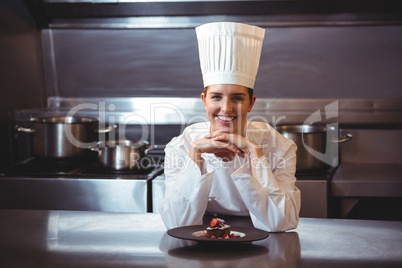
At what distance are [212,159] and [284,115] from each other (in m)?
1.35

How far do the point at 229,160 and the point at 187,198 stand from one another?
0.36 meters

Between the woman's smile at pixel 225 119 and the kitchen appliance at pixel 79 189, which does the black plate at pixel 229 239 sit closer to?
the woman's smile at pixel 225 119

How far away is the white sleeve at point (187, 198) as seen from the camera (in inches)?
77.0

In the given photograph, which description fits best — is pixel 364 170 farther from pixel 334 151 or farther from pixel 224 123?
pixel 224 123

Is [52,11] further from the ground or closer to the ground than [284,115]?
further from the ground

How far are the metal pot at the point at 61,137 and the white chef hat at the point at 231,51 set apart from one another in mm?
1441

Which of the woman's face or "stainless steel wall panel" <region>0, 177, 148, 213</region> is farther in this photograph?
"stainless steel wall panel" <region>0, 177, 148, 213</region>

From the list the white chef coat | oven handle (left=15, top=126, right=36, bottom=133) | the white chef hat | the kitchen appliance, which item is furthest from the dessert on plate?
oven handle (left=15, top=126, right=36, bottom=133)

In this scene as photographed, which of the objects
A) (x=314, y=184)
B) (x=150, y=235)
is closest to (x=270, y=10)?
(x=314, y=184)

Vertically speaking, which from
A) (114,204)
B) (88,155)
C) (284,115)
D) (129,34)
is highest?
(129,34)

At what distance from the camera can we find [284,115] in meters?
3.50

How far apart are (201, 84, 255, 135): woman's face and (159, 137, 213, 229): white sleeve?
0.20 m

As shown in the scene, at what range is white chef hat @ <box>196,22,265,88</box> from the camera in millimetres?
2074

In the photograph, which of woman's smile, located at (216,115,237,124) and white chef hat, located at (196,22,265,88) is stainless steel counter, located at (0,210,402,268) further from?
white chef hat, located at (196,22,265,88)
